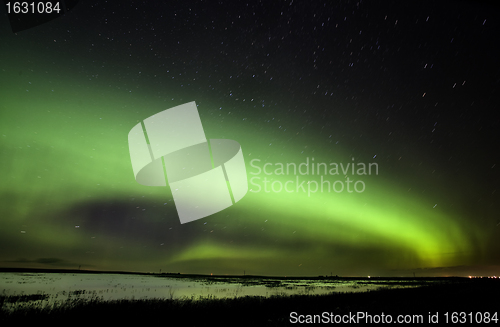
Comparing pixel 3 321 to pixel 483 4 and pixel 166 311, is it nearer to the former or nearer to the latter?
pixel 166 311

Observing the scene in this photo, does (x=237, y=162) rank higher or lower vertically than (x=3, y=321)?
higher

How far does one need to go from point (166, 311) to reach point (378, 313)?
764cm

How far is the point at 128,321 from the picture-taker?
8.12 meters

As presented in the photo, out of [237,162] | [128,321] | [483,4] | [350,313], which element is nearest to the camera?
[483,4]

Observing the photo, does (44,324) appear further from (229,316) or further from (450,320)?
(450,320)

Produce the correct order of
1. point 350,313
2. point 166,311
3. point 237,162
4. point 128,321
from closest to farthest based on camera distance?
1. point 128,321
2. point 350,313
3. point 166,311
4. point 237,162

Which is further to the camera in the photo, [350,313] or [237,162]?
[237,162]

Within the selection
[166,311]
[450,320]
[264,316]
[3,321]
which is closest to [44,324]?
[3,321]

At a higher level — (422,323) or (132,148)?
(132,148)

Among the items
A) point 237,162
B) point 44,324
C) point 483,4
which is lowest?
point 44,324

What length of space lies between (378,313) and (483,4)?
900 centimetres

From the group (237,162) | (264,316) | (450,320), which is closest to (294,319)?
(264,316)

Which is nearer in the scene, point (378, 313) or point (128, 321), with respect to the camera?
point (128, 321)

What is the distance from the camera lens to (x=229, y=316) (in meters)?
9.22
